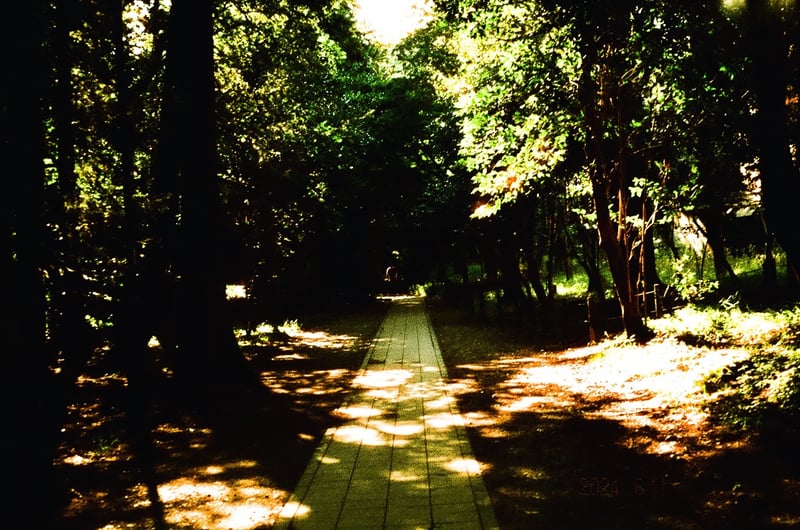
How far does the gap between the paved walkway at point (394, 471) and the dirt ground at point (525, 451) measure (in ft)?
0.71

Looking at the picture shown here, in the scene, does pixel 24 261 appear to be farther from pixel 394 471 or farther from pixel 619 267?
pixel 619 267

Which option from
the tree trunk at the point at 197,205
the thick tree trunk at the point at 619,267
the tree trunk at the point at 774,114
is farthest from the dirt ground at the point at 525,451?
the tree trunk at the point at 774,114

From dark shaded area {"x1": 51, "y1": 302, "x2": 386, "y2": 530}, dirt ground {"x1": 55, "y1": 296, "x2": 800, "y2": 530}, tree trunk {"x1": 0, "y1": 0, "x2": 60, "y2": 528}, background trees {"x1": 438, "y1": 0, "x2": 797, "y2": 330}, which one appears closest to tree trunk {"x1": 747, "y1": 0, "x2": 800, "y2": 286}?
background trees {"x1": 438, "y1": 0, "x2": 797, "y2": 330}

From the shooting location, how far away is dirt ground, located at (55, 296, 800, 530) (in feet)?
14.2

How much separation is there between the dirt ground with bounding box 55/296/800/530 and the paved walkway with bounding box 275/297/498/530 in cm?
22

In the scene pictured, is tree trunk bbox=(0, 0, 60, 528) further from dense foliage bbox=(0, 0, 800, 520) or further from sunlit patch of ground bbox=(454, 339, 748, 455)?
sunlit patch of ground bbox=(454, 339, 748, 455)

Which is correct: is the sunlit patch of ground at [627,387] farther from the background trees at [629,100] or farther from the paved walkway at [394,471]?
the background trees at [629,100]

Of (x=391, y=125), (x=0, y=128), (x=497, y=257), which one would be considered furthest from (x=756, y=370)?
(x=391, y=125)

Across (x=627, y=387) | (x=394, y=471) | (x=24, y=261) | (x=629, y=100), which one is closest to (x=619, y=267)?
(x=627, y=387)

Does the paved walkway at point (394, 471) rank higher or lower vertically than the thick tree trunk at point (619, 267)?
lower

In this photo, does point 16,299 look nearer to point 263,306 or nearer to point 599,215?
point 599,215

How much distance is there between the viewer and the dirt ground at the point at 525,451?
432cm

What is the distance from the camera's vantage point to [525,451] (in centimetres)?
586

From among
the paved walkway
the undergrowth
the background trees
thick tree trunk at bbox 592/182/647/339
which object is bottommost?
the paved walkway
